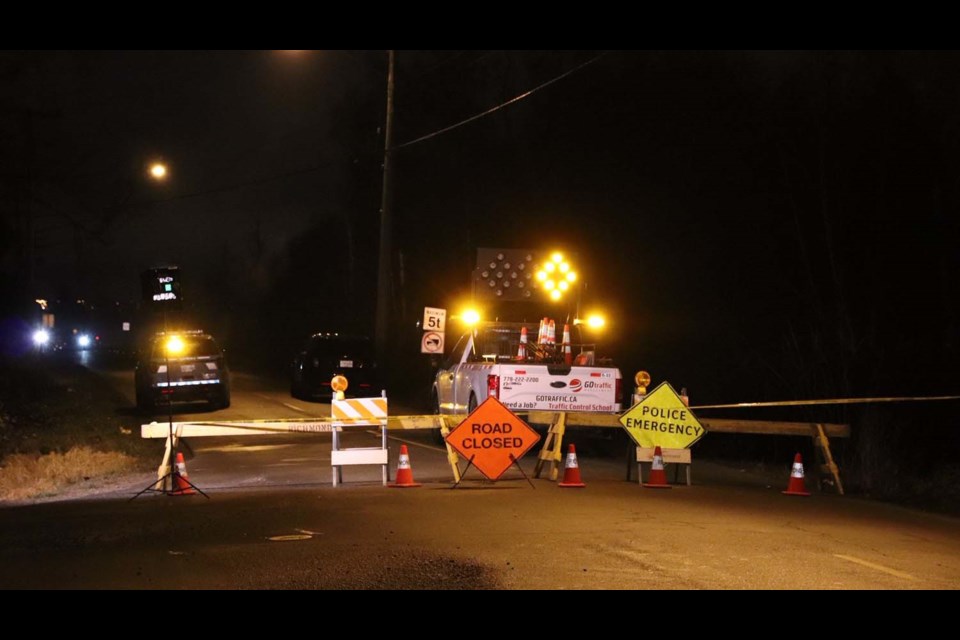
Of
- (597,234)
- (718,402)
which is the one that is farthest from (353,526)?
(597,234)

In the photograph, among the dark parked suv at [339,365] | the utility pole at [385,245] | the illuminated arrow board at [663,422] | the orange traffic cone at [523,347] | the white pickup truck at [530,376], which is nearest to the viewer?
the illuminated arrow board at [663,422]

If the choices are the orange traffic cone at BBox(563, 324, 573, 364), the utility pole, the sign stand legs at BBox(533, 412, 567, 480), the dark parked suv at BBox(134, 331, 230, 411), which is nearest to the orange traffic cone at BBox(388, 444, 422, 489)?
the sign stand legs at BBox(533, 412, 567, 480)

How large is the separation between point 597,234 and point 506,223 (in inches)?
308

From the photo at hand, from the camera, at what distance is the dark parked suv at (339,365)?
27.6m

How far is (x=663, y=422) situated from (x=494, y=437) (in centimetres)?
242

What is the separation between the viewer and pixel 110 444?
1814cm

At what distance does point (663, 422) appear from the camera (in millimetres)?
13984

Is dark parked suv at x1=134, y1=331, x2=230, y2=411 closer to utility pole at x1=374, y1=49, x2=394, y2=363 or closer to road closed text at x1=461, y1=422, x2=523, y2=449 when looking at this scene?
utility pole at x1=374, y1=49, x2=394, y2=363

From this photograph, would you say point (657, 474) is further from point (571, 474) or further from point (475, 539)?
point (475, 539)

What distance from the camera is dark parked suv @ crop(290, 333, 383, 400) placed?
2761 centimetres

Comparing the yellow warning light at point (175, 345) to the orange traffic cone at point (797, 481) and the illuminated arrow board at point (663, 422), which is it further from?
the orange traffic cone at point (797, 481)

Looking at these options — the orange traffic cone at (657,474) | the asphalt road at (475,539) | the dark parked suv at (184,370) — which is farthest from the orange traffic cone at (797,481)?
the dark parked suv at (184,370)

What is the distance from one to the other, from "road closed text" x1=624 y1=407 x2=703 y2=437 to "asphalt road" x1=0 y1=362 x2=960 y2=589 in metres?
0.84

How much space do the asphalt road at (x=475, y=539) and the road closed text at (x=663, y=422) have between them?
2.77ft
